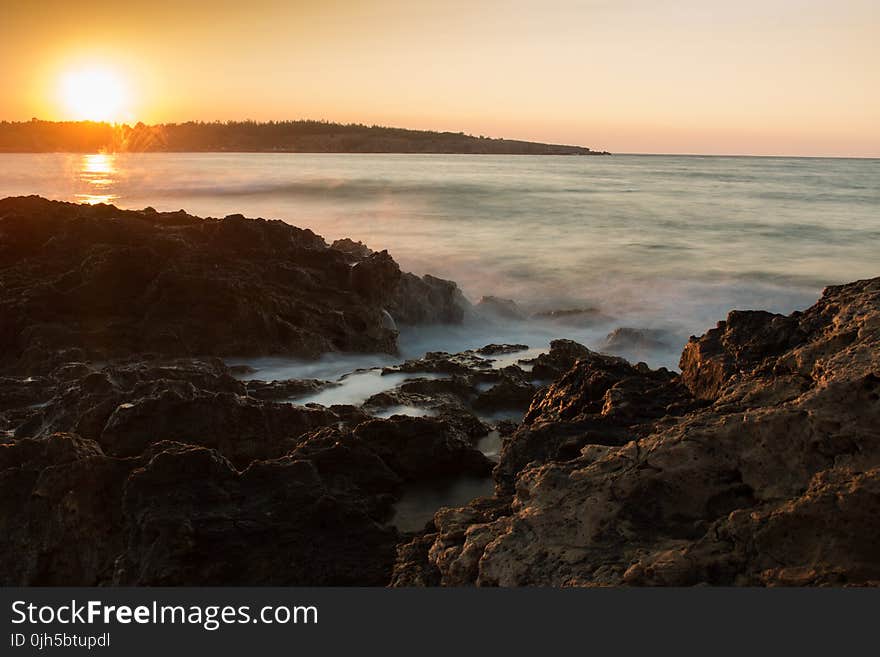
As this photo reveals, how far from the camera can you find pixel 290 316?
820cm

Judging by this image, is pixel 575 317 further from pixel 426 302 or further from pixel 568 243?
pixel 568 243

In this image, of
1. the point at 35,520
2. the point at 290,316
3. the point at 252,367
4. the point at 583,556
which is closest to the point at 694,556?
the point at 583,556

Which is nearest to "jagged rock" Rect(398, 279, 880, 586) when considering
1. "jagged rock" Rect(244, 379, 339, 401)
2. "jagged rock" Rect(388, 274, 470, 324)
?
"jagged rock" Rect(244, 379, 339, 401)

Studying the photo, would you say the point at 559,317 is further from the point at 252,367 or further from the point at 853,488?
the point at 853,488

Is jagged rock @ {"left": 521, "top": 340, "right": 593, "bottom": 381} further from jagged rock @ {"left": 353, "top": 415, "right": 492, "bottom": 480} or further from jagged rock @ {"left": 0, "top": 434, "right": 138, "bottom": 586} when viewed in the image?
jagged rock @ {"left": 0, "top": 434, "right": 138, "bottom": 586}

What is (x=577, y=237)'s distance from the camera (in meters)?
22.8

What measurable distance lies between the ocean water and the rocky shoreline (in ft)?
8.54

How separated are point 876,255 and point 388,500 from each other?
69.9 ft

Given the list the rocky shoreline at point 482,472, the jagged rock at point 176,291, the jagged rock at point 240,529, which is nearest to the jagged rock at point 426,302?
the jagged rock at point 176,291

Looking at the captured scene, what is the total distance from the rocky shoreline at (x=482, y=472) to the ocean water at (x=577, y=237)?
2.60 m

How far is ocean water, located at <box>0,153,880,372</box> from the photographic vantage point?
1170 centimetres

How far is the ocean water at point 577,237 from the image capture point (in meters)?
11.7

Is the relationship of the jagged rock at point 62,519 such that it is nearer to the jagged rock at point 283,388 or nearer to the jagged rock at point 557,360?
the jagged rock at point 283,388

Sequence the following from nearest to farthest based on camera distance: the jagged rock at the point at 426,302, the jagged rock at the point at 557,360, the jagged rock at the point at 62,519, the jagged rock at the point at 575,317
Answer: the jagged rock at the point at 62,519
the jagged rock at the point at 557,360
the jagged rock at the point at 426,302
the jagged rock at the point at 575,317
